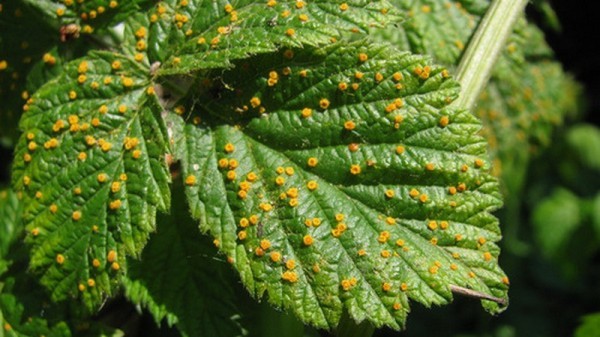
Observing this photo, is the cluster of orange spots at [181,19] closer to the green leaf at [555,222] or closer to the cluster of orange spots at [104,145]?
the cluster of orange spots at [104,145]

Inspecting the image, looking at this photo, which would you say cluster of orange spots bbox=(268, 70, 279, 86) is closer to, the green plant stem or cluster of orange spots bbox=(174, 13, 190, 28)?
cluster of orange spots bbox=(174, 13, 190, 28)

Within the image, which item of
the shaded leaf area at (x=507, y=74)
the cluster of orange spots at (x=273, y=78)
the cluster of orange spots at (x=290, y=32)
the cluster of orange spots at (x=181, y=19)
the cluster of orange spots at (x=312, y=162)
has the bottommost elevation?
the shaded leaf area at (x=507, y=74)

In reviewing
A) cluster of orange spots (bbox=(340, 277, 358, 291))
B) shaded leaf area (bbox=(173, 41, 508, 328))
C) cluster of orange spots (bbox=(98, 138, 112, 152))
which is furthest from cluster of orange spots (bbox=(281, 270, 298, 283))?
cluster of orange spots (bbox=(98, 138, 112, 152))

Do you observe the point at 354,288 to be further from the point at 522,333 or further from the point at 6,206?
the point at 522,333

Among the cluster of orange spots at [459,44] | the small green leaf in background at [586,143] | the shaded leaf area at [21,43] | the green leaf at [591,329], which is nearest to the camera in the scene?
the green leaf at [591,329]

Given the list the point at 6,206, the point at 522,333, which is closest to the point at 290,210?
the point at 6,206

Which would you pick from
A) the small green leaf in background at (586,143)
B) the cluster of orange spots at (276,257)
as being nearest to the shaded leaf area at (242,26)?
the cluster of orange spots at (276,257)
